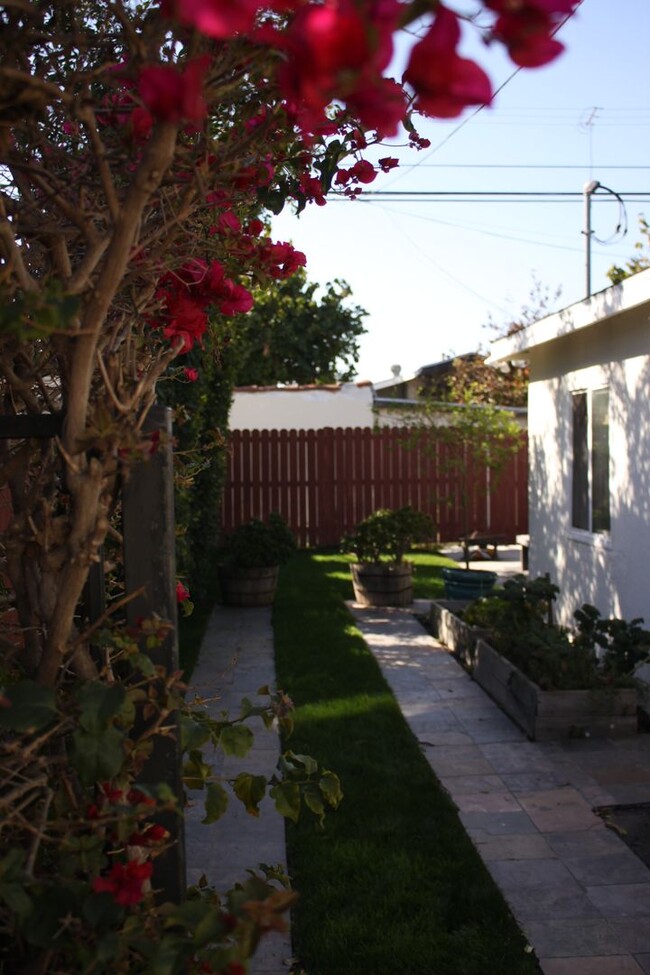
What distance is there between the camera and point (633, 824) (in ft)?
15.2

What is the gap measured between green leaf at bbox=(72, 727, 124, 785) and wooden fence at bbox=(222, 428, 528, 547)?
15278mm

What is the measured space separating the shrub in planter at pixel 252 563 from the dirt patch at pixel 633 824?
253 inches

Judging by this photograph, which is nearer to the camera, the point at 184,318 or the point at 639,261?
the point at 184,318

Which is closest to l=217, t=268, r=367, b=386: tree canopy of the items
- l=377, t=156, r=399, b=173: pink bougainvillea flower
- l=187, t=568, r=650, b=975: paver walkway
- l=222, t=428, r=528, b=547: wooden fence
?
l=222, t=428, r=528, b=547: wooden fence

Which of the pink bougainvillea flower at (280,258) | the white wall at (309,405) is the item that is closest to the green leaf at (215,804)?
the pink bougainvillea flower at (280,258)

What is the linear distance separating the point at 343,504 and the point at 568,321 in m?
9.61

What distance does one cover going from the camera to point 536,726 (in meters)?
5.86

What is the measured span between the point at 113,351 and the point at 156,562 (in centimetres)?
40

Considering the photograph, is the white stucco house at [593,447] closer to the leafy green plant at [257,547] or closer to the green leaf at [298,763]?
the leafy green plant at [257,547]

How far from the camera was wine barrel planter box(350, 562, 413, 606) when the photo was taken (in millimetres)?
10781

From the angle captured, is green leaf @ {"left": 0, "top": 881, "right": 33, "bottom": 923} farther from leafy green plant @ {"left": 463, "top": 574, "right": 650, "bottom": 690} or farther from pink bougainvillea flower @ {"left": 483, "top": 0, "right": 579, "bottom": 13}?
leafy green plant @ {"left": 463, "top": 574, "right": 650, "bottom": 690}

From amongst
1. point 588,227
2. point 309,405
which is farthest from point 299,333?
point 588,227

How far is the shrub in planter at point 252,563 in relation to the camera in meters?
10.8

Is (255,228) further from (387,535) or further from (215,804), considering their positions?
(387,535)
